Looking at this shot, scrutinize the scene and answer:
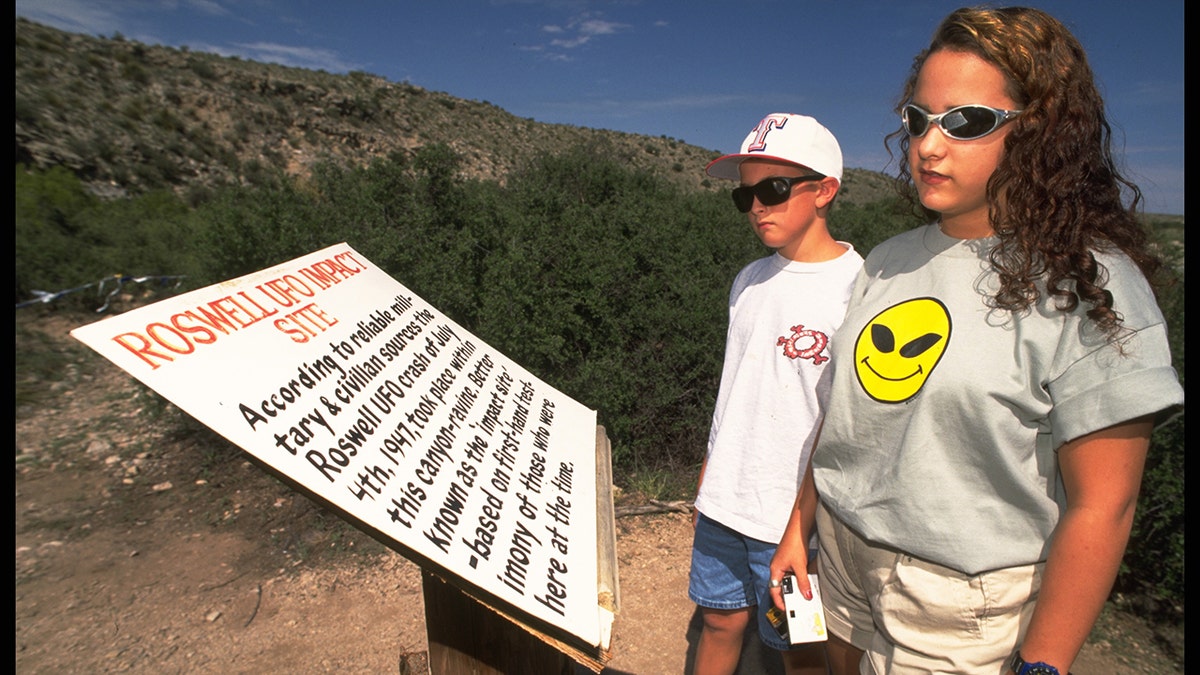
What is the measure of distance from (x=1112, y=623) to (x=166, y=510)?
5654 mm

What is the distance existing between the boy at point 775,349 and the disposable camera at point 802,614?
0.71 ft

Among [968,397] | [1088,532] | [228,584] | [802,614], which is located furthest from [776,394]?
[228,584]

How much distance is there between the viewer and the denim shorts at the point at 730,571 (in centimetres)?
169

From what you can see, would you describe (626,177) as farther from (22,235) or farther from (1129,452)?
(1129,452)

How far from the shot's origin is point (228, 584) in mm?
3393

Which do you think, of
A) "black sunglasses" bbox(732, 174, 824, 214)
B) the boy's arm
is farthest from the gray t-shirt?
"black sunglasses" bbox(732, 174, 824, 214)

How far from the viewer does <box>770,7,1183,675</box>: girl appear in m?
0.92

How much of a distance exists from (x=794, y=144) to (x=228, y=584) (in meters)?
3.53

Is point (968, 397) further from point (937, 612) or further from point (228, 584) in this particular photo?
point (228, 584)

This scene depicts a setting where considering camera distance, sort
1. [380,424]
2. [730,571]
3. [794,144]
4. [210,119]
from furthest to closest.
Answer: [210,119], [730,571], [794,144], [380,424]

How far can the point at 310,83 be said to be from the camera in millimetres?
34344

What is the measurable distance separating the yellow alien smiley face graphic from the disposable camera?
51cm

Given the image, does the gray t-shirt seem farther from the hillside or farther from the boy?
the hillside

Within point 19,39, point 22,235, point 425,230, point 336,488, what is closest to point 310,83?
point 19,39
